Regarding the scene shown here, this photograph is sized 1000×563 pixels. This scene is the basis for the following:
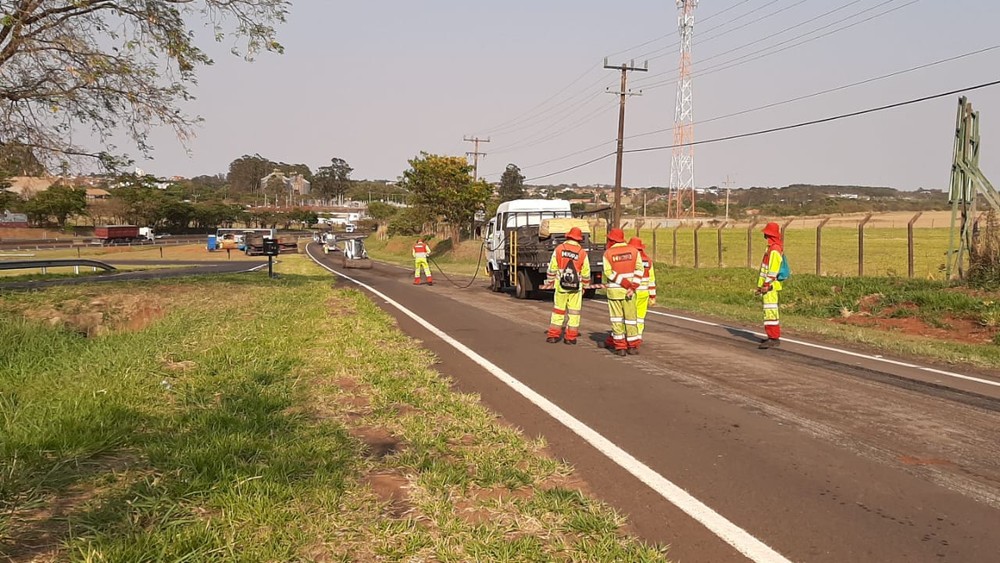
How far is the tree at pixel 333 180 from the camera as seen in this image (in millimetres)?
167625

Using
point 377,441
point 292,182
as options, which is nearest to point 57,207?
point 377,441

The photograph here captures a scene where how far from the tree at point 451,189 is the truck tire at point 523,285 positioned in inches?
1346

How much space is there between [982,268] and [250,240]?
5191cm

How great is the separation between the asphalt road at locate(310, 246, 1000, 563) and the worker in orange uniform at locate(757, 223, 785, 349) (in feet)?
1.08

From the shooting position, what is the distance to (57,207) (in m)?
75.2

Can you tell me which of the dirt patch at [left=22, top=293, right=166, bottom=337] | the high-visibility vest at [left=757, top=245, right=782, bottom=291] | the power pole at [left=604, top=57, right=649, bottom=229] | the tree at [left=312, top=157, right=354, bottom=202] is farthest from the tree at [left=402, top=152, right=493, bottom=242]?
the tree at [left=312, top=157, right=354, bottom=202]

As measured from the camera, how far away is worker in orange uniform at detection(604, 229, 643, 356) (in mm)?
9203

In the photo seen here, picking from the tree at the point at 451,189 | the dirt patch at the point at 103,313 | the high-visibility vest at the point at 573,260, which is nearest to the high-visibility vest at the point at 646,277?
the high-visibility vest at the point at 573,260

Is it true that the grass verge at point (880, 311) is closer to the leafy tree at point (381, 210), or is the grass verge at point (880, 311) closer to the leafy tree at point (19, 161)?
the leafy tree at point (19, 161)

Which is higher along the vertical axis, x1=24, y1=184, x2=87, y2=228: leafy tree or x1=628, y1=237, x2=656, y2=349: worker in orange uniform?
x1=24, y1=184, x2=87, y2=228: leafy tree

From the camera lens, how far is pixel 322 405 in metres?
6.02

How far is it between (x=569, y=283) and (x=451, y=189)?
43443mm

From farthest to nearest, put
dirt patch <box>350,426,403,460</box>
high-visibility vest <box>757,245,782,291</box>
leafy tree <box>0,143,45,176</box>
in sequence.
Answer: leafy tree <box>0,143,45,176</box> < high-visibility vest <box>757,245,782,291</box> < dirt patch <box>350,426,403,460</box>

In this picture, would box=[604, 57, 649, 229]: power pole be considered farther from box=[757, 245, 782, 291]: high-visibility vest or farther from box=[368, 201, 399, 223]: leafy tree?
box=[368, 201, 399, 223]: leafy tree
